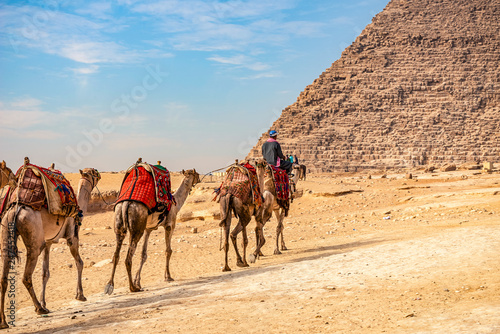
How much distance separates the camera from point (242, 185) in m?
10.3

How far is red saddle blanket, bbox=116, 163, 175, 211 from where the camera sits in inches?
338

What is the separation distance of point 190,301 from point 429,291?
8.87 ft

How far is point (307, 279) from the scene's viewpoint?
8141 mm

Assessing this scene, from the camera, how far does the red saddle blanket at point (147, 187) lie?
8.59 m

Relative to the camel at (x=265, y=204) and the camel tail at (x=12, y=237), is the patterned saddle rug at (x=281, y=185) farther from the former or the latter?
the camel tail at (x=12, y=237)

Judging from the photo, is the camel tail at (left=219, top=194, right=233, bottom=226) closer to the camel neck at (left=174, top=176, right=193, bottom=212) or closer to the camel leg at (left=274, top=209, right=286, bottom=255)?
the camel neck at (left=174, top=176, right=193, bottom=212)

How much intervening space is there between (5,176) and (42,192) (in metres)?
0.47

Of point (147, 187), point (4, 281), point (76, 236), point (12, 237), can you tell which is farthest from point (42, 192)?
point (147, 187)

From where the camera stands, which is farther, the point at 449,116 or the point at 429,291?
the point at 449,116

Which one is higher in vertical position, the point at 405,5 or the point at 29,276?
the point at 405,5

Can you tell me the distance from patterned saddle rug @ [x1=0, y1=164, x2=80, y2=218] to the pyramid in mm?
103856

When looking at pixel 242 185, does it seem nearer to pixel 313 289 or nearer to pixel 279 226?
pixel 279 226

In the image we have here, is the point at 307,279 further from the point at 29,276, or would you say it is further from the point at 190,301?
the point at 29,276

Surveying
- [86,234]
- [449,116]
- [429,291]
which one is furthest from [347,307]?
[449,116]
